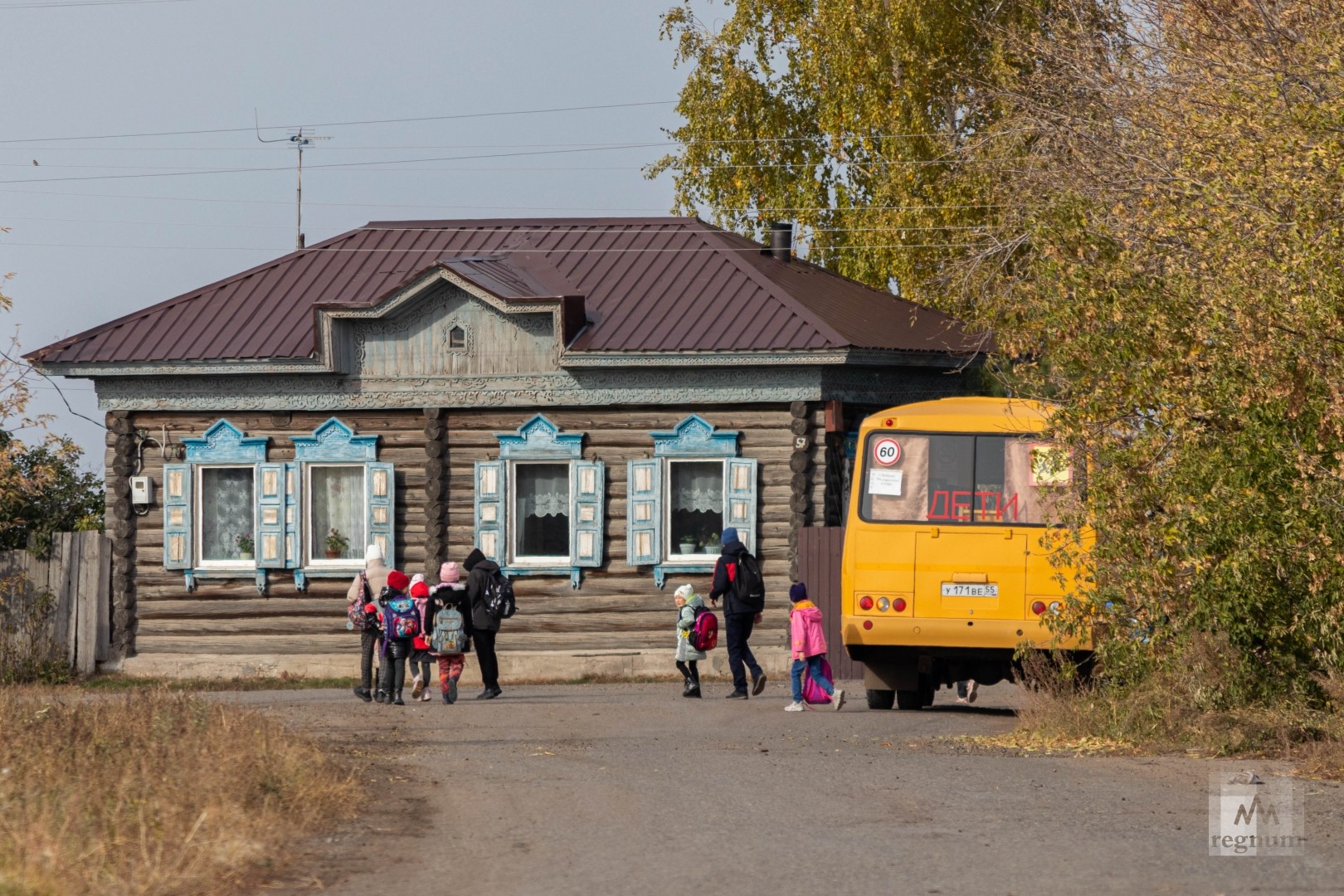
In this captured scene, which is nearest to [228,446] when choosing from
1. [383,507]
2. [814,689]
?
[383,507]

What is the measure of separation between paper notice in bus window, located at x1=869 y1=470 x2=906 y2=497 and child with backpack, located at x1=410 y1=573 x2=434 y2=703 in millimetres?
4750

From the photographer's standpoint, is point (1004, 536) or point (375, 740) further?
point (1004, 536)

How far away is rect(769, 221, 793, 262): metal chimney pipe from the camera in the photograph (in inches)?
1062

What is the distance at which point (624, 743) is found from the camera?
14.1 metres

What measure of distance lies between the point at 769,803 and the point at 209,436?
16.0 metres

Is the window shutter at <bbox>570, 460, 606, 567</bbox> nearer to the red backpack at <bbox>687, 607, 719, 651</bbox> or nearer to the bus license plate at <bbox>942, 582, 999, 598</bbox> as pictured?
the red backpack at <bbox>687, 607, 719, 651</bbox>

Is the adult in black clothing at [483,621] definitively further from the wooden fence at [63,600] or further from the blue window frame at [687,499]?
the wooden fence at [63,600]

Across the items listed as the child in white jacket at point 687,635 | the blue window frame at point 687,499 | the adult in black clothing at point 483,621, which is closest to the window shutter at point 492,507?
the blue window frame at point 687,499

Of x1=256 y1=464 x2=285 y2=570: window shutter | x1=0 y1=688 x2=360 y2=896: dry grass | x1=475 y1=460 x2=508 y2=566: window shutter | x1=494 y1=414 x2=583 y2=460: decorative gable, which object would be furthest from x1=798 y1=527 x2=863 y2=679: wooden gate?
x1=0 y1=688 x2=360 y2=896: dry grass

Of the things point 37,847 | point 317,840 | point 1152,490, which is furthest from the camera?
point 1152,490

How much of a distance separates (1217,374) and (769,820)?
5068 millimetres

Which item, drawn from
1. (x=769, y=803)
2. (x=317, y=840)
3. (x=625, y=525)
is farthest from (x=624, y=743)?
(x=625, y=525)

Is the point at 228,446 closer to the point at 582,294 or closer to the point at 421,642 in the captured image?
the point at 582,294

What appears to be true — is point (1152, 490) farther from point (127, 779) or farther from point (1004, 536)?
point (127, 779)
